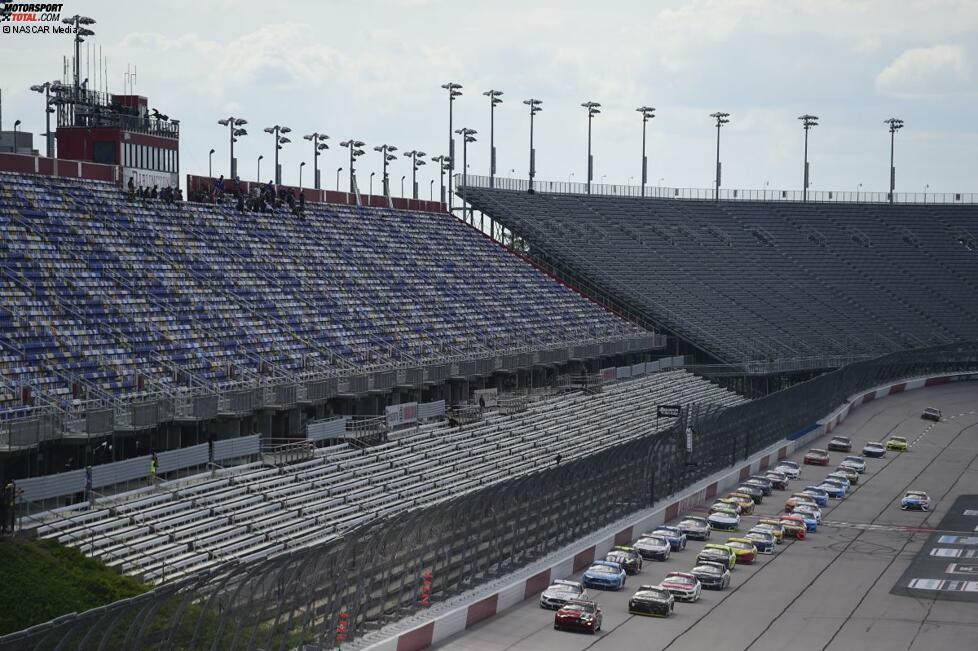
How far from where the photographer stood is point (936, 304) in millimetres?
107188

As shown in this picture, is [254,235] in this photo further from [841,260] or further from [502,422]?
[841,260]

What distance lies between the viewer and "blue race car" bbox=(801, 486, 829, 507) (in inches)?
2270

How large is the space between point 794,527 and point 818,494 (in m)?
7.40

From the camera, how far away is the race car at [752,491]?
192 feet

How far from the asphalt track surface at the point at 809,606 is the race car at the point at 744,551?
1.03ft

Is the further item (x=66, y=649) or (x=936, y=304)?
(x=936, y=304)

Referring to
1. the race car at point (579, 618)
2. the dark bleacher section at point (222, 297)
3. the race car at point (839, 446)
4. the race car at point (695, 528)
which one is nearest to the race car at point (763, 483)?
the race car at point (695, 528)

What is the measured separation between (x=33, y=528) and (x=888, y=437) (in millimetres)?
56280

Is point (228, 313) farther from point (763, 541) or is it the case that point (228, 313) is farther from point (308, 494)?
point (763, 541)

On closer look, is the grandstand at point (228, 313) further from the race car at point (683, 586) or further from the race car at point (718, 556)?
the race car at point (683, 586)

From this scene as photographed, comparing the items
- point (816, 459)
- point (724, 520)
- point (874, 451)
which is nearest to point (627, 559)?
point (724, 520)

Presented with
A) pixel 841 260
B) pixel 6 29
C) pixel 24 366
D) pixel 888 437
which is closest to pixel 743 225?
pixel 841 260

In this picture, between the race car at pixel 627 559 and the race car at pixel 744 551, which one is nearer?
the race car at pixel 627 559

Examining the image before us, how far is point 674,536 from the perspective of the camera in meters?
47.9
